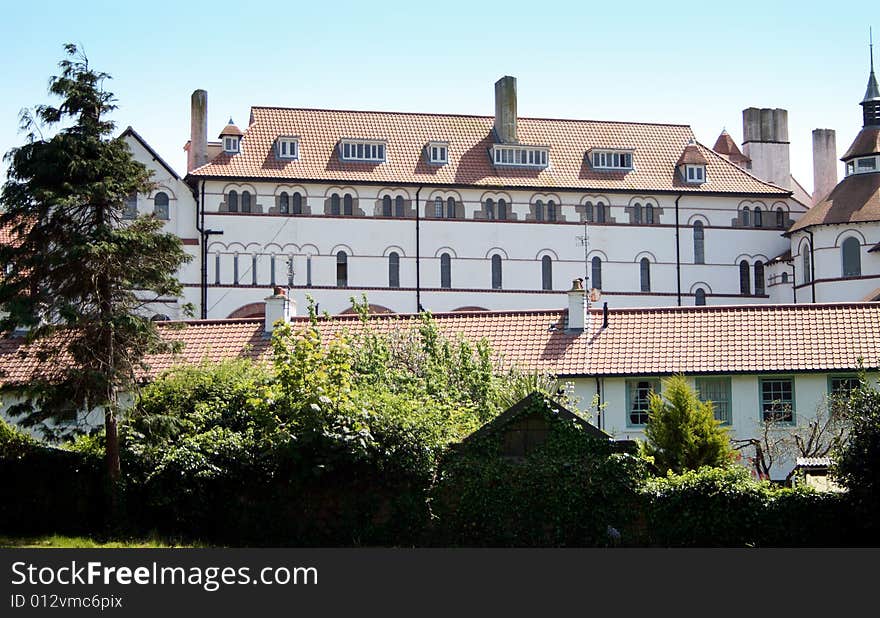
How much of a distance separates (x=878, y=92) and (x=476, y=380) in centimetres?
4635

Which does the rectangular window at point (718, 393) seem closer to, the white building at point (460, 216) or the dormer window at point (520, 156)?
the white building at point (460, 216)

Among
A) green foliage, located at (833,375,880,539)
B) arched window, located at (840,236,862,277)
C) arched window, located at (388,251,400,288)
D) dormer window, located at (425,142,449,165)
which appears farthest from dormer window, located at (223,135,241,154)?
green foliage, located at (833,375,880,539)

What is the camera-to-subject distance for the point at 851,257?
224 feet

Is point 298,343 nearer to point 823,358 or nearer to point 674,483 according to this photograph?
point 674,483

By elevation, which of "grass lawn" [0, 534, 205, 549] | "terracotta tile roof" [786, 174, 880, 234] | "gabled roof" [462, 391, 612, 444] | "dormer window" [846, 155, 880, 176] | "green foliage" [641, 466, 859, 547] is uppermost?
"dormer window" [846, 155, 880, 176]

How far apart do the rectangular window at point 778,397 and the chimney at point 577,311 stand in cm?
581

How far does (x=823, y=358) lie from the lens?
125 ft

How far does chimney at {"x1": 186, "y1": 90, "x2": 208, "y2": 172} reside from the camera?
235 ft

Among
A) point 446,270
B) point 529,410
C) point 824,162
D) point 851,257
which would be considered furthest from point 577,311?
point 824,162

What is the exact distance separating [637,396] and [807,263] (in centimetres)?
3385

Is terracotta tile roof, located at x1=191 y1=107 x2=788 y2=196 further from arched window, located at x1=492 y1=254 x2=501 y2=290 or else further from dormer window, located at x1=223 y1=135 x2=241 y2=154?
arched window, located at x1=492 y1=254 x2=501 y2=290

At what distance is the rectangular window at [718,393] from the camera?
38.3 metres

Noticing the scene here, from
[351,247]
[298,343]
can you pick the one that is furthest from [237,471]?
[351,247]

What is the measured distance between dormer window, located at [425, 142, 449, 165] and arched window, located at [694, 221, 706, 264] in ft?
44.6
